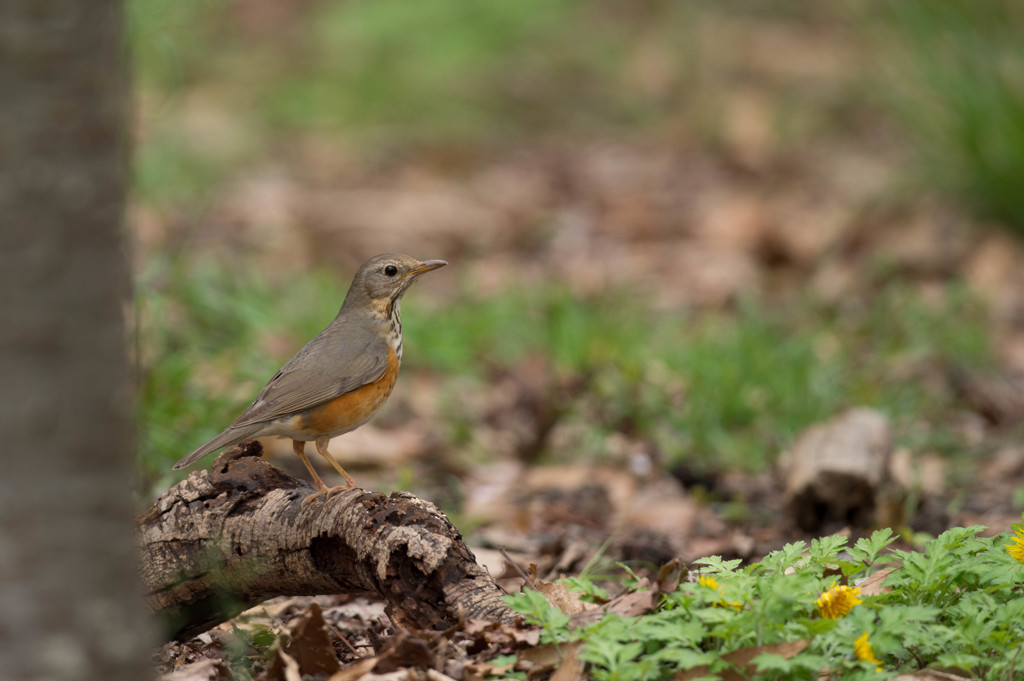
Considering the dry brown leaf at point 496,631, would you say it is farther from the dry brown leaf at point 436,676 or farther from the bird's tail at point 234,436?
the bird's tail at point 234,436

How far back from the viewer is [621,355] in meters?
6.82

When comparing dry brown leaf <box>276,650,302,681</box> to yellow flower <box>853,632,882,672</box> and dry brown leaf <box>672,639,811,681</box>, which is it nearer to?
dry brown leaf <box>672,639,811,681</box>

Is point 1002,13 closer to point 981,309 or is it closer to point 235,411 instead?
point 981,309

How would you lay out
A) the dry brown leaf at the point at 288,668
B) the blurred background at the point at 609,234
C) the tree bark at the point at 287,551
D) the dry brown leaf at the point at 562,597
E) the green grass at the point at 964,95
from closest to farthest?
the dry brown leaf at the point at 288,668
the tree bark at the point at 287,551
the dry brown leaf at the point at 562,597
the blurred background at the point at 609,234
the green grass at the point at 964,95

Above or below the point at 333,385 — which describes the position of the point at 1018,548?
below

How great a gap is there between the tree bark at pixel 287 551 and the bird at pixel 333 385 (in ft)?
0.56

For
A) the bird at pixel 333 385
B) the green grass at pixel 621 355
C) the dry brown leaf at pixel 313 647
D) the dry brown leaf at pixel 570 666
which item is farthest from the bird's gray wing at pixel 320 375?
the green grass at pixel 621 355

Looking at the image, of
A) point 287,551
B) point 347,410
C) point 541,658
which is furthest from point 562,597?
point 347,410

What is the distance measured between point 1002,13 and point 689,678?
8.46 meters

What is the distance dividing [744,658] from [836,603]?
0.32 meters

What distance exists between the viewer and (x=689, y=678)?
2516 mm

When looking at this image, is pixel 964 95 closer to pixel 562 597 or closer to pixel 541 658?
pixel 562 597

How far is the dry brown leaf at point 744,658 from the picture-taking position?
2482 millimetres

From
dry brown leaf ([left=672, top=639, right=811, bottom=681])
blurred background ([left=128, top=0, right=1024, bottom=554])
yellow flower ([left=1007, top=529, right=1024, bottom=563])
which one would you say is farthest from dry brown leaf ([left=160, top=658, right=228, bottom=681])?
yellow flower ([left=1007, top=529, right=1024, bottom=563])
